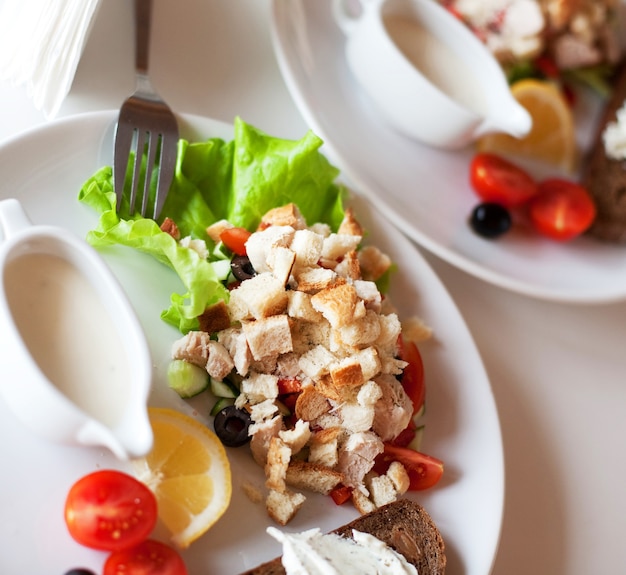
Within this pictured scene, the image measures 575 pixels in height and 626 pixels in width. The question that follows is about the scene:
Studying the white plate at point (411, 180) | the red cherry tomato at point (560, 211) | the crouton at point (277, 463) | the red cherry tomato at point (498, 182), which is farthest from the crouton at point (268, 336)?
the red cherry tomato at point (560, 211)

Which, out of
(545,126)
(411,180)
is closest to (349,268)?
(411,180)

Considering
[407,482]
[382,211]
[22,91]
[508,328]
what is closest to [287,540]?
Result: [407,482]

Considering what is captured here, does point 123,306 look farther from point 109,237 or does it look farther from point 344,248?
point 344,248

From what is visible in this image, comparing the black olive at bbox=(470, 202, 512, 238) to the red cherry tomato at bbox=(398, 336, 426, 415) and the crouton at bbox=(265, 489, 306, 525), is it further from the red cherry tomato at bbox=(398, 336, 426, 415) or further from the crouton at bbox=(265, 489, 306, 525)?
the crouton at bbox=(265, 489, 306, 525)

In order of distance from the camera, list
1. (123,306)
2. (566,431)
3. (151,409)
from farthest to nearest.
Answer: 1. (566,431)
2. (151,409)
3. (123,306)

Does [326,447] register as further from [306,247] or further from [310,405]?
[306,247]
